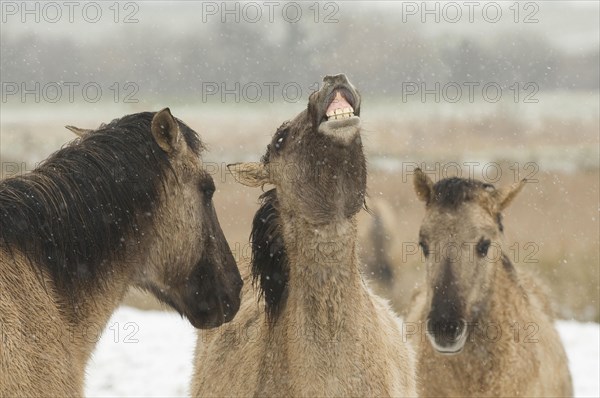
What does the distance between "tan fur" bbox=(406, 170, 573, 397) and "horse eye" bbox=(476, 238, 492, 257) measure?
2.4 inches

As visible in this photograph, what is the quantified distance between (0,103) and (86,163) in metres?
24.5

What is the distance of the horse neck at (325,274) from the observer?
424 cm

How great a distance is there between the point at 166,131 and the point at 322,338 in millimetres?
1320

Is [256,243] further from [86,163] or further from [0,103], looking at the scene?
[0,103]

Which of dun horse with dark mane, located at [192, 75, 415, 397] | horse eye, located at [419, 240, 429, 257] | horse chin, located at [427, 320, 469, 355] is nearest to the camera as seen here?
dun horse with dark mane, located at [192, 75, 415, 397]

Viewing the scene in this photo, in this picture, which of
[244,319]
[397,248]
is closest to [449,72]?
[397,248]

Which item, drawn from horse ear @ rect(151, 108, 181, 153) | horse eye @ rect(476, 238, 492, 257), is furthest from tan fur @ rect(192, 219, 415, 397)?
horse eye @ rect(476, 238, 492, 257)

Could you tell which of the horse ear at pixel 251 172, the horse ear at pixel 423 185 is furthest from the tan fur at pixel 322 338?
the horse ear at pixel 423 185

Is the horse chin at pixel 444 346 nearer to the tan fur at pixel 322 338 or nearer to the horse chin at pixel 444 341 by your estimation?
the horse chin at pixel 444 341

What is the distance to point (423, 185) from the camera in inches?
250

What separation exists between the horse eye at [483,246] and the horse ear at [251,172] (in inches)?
85.3

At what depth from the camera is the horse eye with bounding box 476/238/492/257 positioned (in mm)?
5992

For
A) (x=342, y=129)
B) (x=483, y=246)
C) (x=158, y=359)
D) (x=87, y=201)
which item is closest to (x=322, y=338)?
(x=342, y=129)

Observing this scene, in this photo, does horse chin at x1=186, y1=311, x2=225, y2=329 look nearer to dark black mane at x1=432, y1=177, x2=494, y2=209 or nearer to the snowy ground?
dark black mane at x1=432, y1=177, x2=494, y2=209
